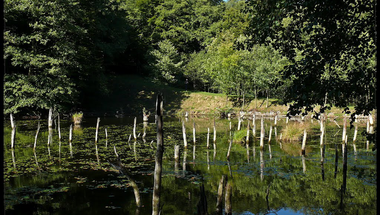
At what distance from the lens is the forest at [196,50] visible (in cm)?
790

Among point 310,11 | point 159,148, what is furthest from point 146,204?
point 310,11

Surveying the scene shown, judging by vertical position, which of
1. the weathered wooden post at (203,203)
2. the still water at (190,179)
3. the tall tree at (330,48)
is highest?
the tall tree at (330,48)

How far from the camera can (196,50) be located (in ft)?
277

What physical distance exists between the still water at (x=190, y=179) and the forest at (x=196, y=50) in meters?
2.08

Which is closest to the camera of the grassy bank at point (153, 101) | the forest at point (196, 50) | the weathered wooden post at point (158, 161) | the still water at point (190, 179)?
the forest at point (196, 50)

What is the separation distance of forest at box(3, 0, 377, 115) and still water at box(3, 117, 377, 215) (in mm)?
2077

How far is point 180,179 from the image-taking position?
15414 millimetres

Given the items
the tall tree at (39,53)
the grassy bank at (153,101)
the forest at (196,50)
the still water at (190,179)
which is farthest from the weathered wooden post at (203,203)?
the grassy bank at (153,101)

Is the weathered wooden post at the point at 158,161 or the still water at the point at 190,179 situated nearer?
the weathered wooden post at the point at 158,161

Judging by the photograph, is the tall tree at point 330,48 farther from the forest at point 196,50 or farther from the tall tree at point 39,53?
the tall tree at point 39,53

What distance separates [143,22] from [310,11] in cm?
7859

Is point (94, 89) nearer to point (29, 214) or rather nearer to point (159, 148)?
point (29, 214)

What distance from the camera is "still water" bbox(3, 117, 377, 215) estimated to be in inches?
467

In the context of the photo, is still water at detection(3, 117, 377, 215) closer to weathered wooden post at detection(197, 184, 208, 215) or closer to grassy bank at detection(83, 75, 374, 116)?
weathered wooden post at detection(197, 184, 208, 215)
